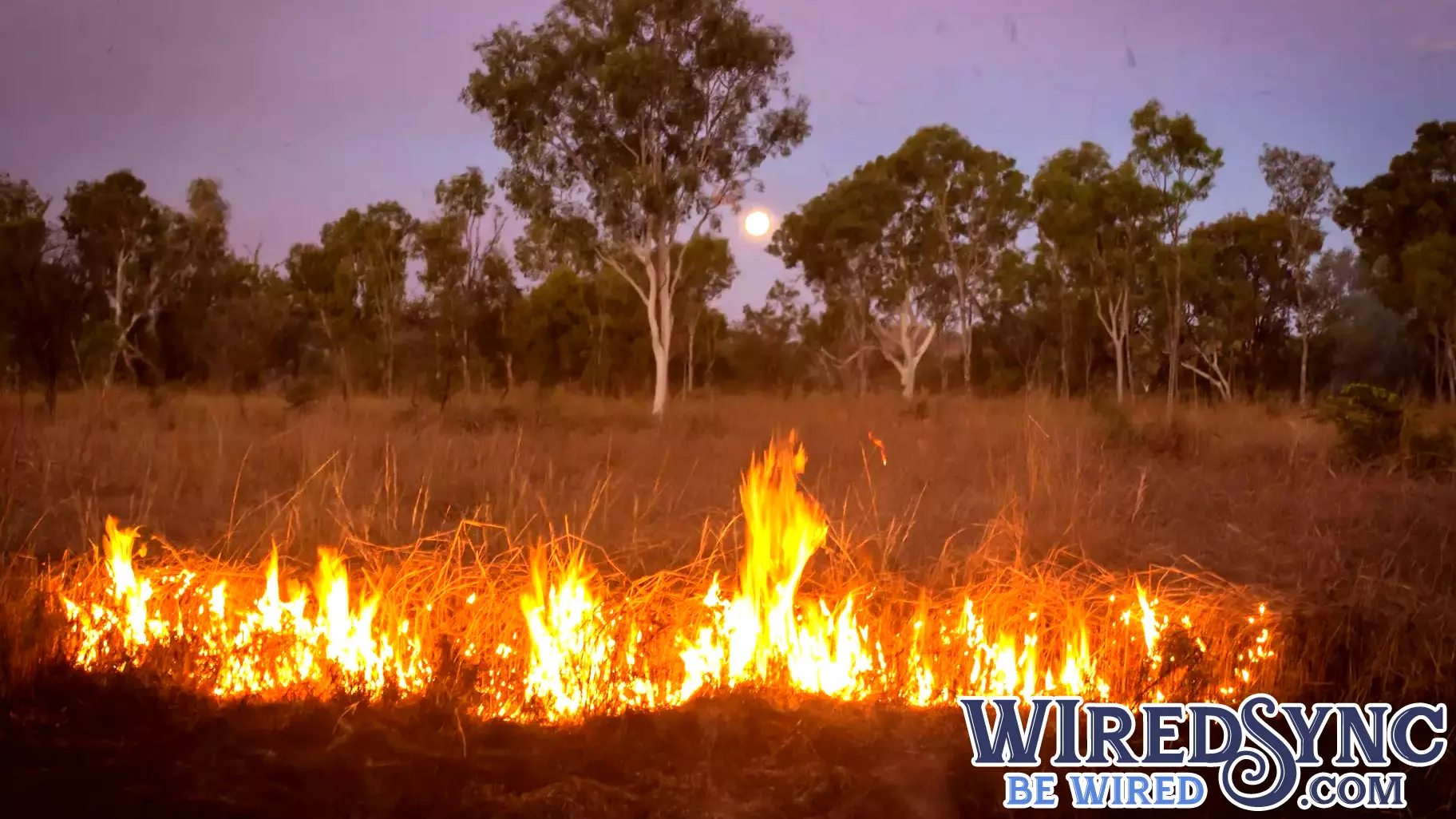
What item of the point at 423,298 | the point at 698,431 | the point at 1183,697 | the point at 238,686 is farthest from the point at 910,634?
the point at 423,298

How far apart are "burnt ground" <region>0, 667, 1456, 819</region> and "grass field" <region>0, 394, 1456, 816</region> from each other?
0.4 inches

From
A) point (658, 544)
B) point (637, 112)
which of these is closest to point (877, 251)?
point (637, 112)

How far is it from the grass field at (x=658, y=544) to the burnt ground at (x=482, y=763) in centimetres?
1

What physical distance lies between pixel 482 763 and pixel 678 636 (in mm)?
1215

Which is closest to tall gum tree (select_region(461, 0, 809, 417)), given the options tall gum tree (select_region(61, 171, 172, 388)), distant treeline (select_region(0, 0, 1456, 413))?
distant treeline (select_region(0, 0, 1456, 413))

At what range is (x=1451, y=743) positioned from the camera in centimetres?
404

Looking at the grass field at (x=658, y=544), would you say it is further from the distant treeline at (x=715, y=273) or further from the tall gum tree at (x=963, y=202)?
the tall gum tree at (x=963, y=202)

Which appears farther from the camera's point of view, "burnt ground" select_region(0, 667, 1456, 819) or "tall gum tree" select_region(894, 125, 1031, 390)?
"tall gum tree" select_region(894, 125, 1031, 390)

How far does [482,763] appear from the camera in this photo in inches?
144

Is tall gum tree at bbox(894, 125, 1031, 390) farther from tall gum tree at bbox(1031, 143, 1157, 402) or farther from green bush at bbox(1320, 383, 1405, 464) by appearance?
green bush at bbox(1320, 383, 1405, 464)

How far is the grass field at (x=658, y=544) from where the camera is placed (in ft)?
11.6

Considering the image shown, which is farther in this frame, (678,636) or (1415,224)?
(1415,224)

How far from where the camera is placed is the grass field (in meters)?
3.54

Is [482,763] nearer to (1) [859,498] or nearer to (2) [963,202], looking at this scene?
(1) [859,498]
